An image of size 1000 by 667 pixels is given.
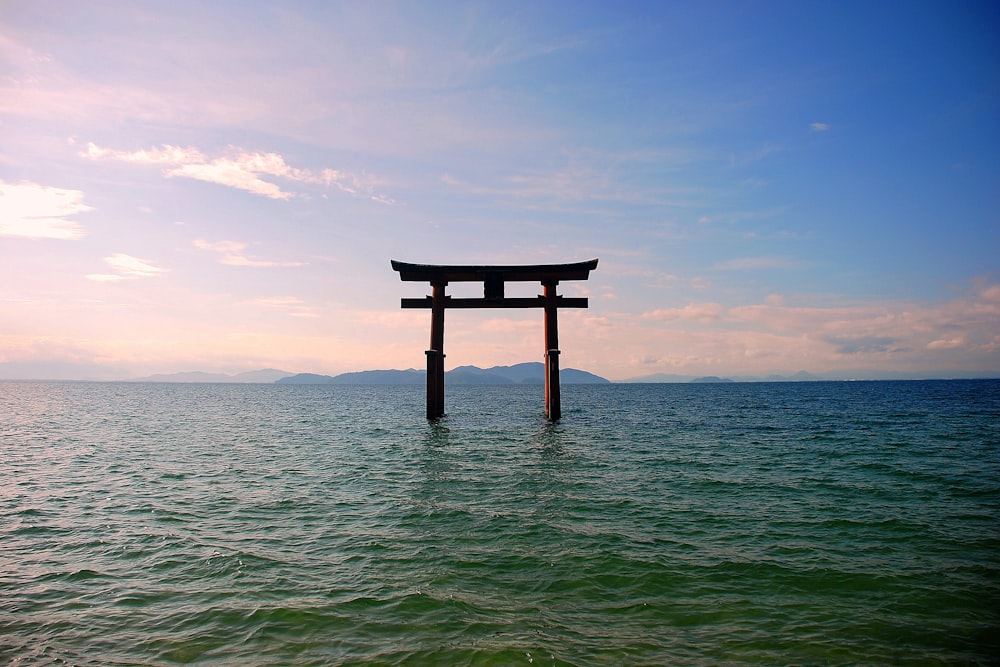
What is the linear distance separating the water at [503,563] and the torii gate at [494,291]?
7.19 m

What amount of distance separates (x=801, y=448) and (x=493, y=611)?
1596cm

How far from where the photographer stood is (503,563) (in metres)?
6.62

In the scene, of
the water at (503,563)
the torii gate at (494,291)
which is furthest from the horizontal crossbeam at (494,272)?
the water at (503,563)

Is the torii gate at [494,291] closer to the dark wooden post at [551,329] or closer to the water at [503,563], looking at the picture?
the dark wooden post at [551,329]

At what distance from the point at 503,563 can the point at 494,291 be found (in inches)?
598

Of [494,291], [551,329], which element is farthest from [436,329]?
[551,329]

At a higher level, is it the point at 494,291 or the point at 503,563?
the point at 494,291

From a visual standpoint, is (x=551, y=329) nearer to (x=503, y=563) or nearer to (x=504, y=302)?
(x=504, y=302)

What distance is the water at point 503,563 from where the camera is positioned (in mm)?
4656

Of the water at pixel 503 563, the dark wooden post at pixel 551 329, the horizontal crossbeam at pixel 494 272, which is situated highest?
the horizontal crossbeam at pixel 494 272

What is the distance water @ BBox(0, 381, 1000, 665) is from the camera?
15.3ft

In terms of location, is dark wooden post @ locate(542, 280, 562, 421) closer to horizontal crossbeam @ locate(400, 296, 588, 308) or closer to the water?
horizontal crossbeam @ locate(400, 296, 588, 308)

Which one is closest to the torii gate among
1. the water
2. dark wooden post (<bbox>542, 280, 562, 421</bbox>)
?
dark wooden post (<bbox>542, 280, 562, 421</bbox>)

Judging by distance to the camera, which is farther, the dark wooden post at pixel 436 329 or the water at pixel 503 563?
the dark wooden post at pixel 436 329
